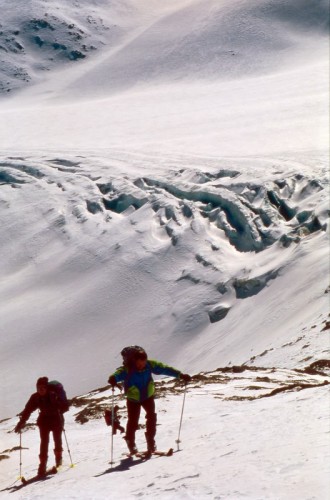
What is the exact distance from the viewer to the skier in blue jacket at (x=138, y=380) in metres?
11.3

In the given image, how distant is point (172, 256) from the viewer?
46375 millimetres

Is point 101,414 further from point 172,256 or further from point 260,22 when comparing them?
point 260,22

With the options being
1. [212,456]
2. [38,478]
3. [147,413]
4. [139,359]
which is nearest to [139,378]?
[139,359]

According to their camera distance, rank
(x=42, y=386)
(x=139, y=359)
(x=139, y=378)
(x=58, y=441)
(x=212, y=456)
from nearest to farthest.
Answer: (x=212, y=456) < (x=139, y=359) < (x=139, y=378) < (x=42, y=386) < (x=58, y=441)

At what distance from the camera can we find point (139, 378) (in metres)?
11.5

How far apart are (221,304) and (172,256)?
6.33 meters

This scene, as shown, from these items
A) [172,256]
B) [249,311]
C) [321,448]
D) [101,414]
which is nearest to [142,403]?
[321,448]

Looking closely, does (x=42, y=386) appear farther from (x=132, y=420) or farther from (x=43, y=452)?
(x=132, y=420)

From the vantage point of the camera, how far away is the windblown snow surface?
11.1 meters

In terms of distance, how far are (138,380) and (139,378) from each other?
4 centimetres

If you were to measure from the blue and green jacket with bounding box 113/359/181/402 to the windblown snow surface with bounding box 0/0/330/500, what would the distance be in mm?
1036

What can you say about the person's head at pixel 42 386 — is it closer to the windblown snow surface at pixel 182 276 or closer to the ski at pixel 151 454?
the windblown snow surface at pixel 182 276

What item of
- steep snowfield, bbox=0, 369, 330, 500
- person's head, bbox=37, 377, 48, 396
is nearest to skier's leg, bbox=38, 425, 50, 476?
steep snowfield, bbox=0, 369, 330, 500

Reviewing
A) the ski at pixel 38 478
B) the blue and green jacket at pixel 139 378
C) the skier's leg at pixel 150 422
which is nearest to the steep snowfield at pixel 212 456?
the ski at pixel 38 478
